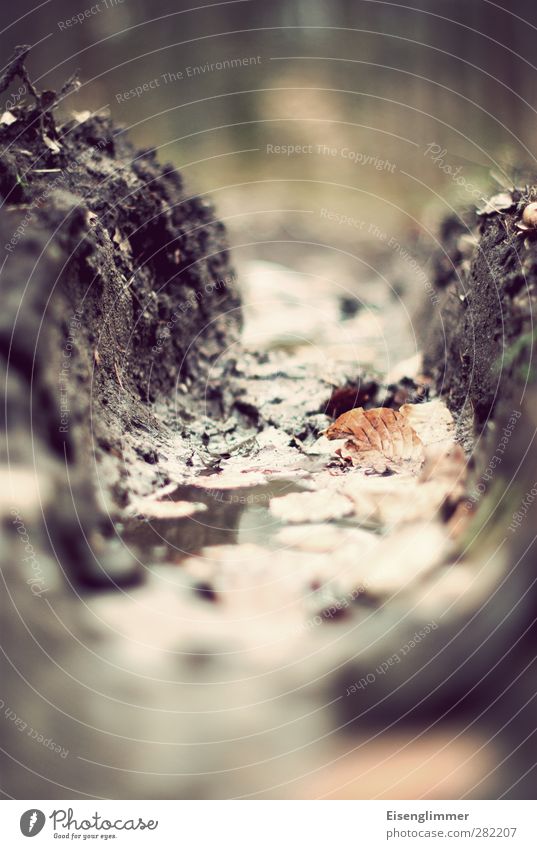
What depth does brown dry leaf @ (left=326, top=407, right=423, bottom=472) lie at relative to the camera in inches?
26.4

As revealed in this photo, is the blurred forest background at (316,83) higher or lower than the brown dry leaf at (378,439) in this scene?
higher

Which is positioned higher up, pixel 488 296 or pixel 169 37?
pixel 169 37

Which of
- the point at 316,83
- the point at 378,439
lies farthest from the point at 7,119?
the point at 378,439

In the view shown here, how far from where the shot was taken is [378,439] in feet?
2.26

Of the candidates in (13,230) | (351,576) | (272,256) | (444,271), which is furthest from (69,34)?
(351,576)

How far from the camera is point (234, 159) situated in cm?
71

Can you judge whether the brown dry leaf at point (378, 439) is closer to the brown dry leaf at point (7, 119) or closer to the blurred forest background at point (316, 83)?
the blurred forest background at point (316, 83)

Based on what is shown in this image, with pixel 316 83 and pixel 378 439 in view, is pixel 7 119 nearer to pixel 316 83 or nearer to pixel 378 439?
pixel 316 83

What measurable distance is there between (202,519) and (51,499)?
0.14 meters

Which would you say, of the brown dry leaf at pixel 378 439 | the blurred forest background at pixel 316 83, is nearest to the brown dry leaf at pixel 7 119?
the blurred forest background at pixel 316 83

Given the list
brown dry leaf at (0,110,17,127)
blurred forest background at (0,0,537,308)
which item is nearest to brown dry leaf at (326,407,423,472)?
blurred forest background at (0,0,537,308)

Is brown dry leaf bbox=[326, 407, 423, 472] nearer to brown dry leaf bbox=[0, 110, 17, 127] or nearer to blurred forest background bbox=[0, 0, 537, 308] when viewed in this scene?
blurred forest background bbox=[0, 0, 537, 308]

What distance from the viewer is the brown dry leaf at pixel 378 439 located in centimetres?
67
